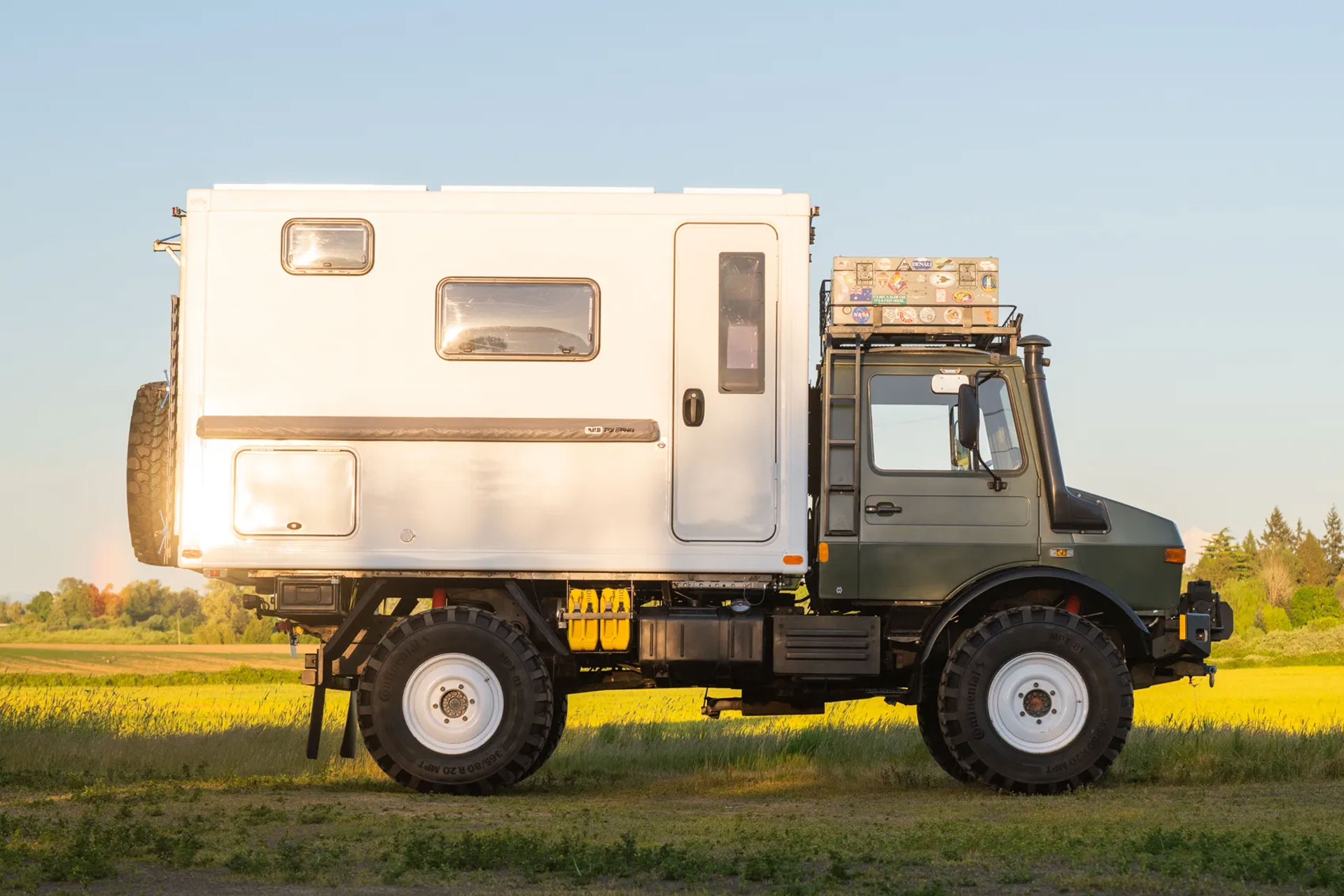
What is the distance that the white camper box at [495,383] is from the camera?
9.42 metres

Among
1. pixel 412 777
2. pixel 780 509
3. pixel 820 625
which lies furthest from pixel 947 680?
pixel 412 777

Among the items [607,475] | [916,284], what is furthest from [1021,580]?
[607,475]

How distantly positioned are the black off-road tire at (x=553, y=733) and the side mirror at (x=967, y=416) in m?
3.27

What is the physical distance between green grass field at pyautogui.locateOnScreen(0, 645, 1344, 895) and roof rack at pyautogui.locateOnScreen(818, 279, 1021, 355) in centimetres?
311

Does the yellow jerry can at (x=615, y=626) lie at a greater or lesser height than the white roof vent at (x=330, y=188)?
lesser

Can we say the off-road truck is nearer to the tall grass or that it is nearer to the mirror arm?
the mirror arm

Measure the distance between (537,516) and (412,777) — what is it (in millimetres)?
1929

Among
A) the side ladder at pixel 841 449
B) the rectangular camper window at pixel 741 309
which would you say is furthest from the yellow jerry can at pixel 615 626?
the rectangular camper window at pixel 741 309

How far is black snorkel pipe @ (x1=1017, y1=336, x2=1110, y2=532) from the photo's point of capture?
31.4ft

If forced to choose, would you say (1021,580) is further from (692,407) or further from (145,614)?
(145,614)

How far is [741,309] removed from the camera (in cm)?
953

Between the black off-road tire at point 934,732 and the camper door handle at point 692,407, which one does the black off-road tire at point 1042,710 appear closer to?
the black off-road tire at point 934,732

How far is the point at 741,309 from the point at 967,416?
5.43 feet

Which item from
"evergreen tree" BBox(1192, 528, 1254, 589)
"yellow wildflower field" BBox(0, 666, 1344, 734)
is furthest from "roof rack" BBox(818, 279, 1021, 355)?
"evergreen tree" BBox(1192, 528, 1254, 589)
